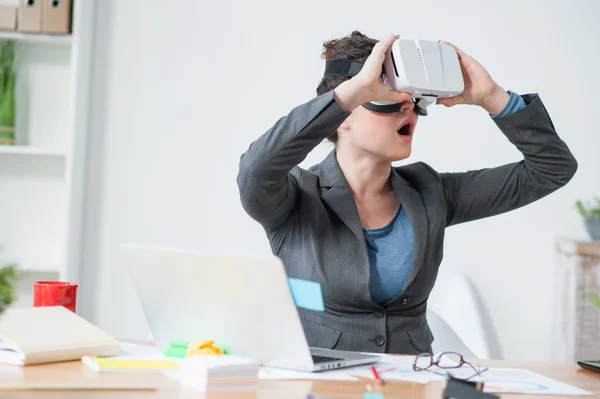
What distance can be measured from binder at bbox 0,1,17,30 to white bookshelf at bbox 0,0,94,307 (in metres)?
0.11

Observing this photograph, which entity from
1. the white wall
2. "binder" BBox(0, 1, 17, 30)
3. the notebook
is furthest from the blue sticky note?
"binder" BBox(0, 1, 17, 30)

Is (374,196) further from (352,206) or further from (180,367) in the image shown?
(180,367)

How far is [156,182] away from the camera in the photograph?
315 centimetres

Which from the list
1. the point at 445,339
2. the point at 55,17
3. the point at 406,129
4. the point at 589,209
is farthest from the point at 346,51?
the point at 589,209

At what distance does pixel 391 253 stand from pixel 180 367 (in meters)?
0.70

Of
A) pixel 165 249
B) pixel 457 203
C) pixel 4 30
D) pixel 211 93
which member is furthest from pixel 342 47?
pixel 4 30

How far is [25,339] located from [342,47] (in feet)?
3.53

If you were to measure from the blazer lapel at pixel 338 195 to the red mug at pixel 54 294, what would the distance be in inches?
25.6

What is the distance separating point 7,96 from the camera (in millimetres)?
2928

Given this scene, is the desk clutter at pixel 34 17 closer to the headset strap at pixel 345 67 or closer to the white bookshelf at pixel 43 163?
the white bookshelf at pixel 43 163

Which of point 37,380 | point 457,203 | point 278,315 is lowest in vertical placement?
point 37,380

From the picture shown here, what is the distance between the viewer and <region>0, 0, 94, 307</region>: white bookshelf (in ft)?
9.98

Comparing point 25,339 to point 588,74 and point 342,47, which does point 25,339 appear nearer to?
point 342,47

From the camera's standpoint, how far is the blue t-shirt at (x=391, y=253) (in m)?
1.82
